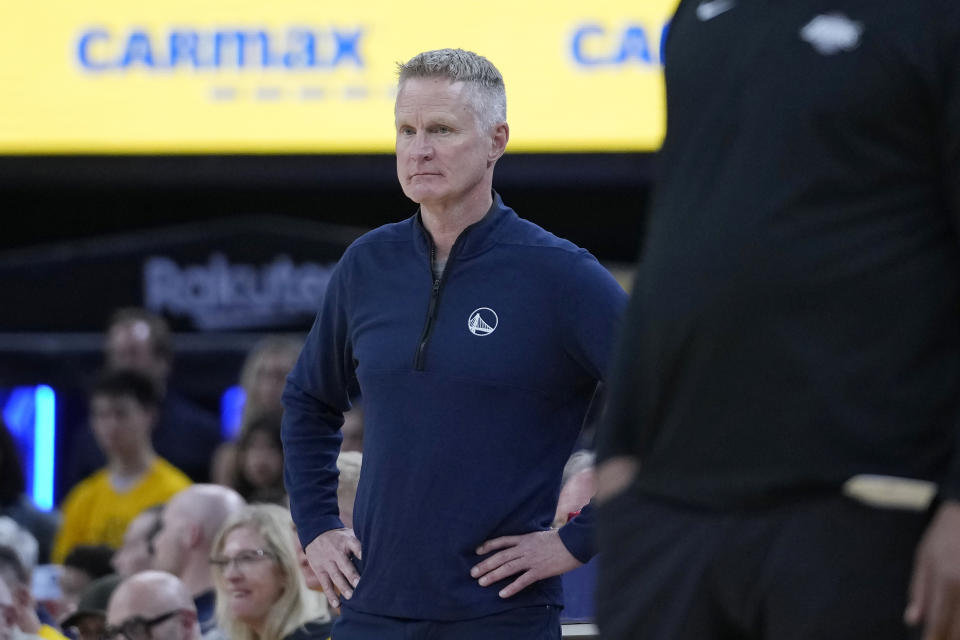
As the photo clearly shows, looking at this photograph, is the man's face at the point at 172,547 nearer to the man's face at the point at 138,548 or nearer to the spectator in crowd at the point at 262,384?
the man's face at the point at 138,548

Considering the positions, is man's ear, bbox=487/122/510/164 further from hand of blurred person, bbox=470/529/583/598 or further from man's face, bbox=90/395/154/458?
man's face, bbox=90/395/154/458

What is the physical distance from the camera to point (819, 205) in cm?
146

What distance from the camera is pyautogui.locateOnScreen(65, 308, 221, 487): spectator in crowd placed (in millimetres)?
6273

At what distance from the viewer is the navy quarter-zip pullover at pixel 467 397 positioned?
2328 mm

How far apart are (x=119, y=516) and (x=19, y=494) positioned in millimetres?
445

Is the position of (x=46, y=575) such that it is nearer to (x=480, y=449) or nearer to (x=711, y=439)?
(x=480, y=449)

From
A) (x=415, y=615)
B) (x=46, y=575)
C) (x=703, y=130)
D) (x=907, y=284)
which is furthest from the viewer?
(x=46, y=575)

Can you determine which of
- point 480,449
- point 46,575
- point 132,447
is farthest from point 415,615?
point 132,447

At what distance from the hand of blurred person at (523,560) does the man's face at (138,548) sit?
2523 mm

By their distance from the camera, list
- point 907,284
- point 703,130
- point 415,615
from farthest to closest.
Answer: point 415,615, point 703,130, point 907,284

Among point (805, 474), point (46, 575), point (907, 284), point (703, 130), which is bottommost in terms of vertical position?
point (46, 575)

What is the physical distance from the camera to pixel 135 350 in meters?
6.25

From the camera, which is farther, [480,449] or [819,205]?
[480,449]

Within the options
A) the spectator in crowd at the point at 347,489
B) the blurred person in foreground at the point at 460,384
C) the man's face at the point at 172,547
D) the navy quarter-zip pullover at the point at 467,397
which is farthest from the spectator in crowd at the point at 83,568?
the navy quarter-zip pullover at the point at 467,397
